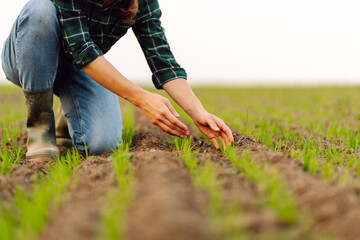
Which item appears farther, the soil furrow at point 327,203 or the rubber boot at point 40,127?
the rubber boot at point 40,127

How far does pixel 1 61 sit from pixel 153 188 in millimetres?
2131

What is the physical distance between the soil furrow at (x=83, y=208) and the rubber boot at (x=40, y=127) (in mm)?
769

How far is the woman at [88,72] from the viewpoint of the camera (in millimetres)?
2057

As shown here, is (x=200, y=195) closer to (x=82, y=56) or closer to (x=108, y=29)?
(x=82, y=56)

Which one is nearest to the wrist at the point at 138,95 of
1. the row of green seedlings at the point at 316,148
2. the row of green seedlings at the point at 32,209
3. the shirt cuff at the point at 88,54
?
the shirt cuff at the point at 88,54

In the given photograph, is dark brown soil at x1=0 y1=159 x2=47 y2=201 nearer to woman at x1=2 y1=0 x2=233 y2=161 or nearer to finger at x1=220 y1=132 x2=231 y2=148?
woman at x1=2 y1=0 x2=233 y2=161

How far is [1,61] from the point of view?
2738 mm

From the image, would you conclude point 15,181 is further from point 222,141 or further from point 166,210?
point 222,141

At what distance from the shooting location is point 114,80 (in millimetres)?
2033

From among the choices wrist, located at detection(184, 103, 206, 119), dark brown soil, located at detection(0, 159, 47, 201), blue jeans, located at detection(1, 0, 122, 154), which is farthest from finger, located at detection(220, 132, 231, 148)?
dark brown soil, located at detection(0, 159, 47, 201)

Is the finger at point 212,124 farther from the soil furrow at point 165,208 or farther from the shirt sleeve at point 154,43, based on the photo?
the soil furrow at point 165,208

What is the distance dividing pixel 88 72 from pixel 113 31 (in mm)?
540

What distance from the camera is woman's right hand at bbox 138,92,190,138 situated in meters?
1.97

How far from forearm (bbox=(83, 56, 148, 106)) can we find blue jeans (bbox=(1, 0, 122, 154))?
1.07 ft
